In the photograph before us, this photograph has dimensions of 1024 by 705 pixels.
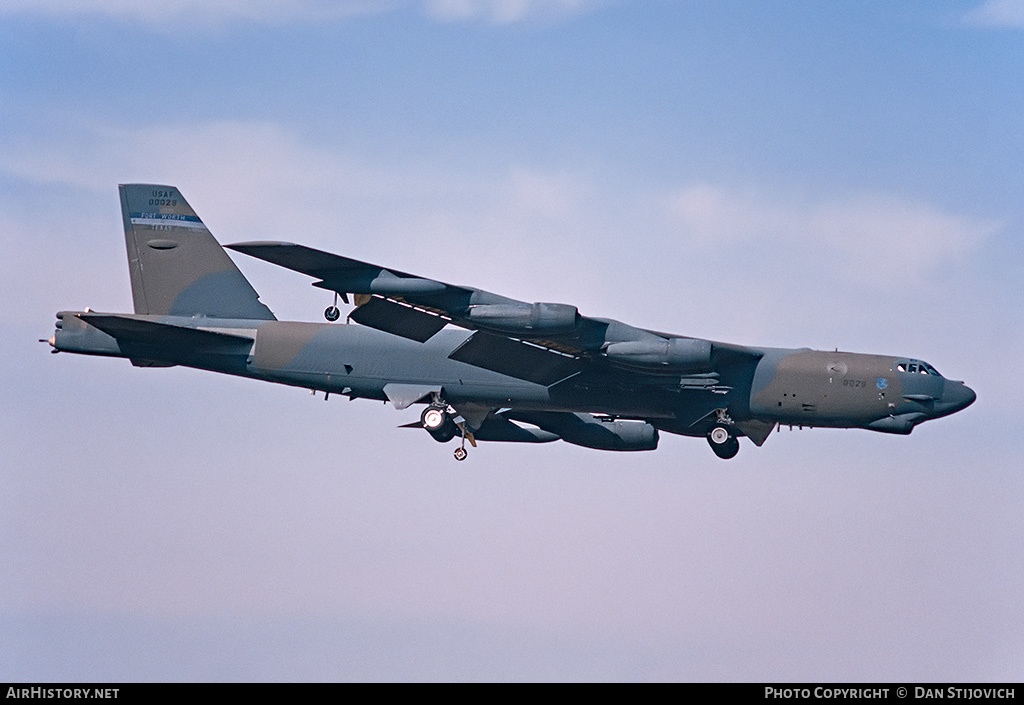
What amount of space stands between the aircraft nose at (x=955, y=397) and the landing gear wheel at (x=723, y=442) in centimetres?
562

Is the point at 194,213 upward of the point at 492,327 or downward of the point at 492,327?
upward

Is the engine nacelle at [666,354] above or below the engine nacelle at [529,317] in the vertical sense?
below

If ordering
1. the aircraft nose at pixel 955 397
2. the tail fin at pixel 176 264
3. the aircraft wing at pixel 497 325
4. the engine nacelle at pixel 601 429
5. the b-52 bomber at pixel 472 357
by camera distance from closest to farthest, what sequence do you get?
the aircraft wing at pixel 497 325 → the b-52 bomber at pixel 472 357 → the aircraft nose at pixel 955 397 → the tail fin at pixel 176 264 → the engine nacelle at pixel 601 429

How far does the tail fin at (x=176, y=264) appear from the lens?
43.7m

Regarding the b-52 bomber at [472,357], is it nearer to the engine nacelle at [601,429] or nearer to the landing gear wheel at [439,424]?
the landing gear wheel at [439,424]

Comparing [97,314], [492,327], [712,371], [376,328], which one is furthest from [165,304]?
[712,371]

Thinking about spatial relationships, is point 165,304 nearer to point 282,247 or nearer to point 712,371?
point 282,247

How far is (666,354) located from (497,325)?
432 cm

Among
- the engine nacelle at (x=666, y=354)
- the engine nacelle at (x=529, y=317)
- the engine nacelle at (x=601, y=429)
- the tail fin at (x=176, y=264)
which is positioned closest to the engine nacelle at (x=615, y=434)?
the engine nacelle at (x=601, y=429)

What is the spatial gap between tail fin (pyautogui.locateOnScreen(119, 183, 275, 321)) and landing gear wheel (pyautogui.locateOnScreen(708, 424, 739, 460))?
12.8m

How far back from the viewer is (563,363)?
1578 inches

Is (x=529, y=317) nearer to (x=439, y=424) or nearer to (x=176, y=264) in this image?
(x=439, y=424)

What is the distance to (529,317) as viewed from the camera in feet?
122
